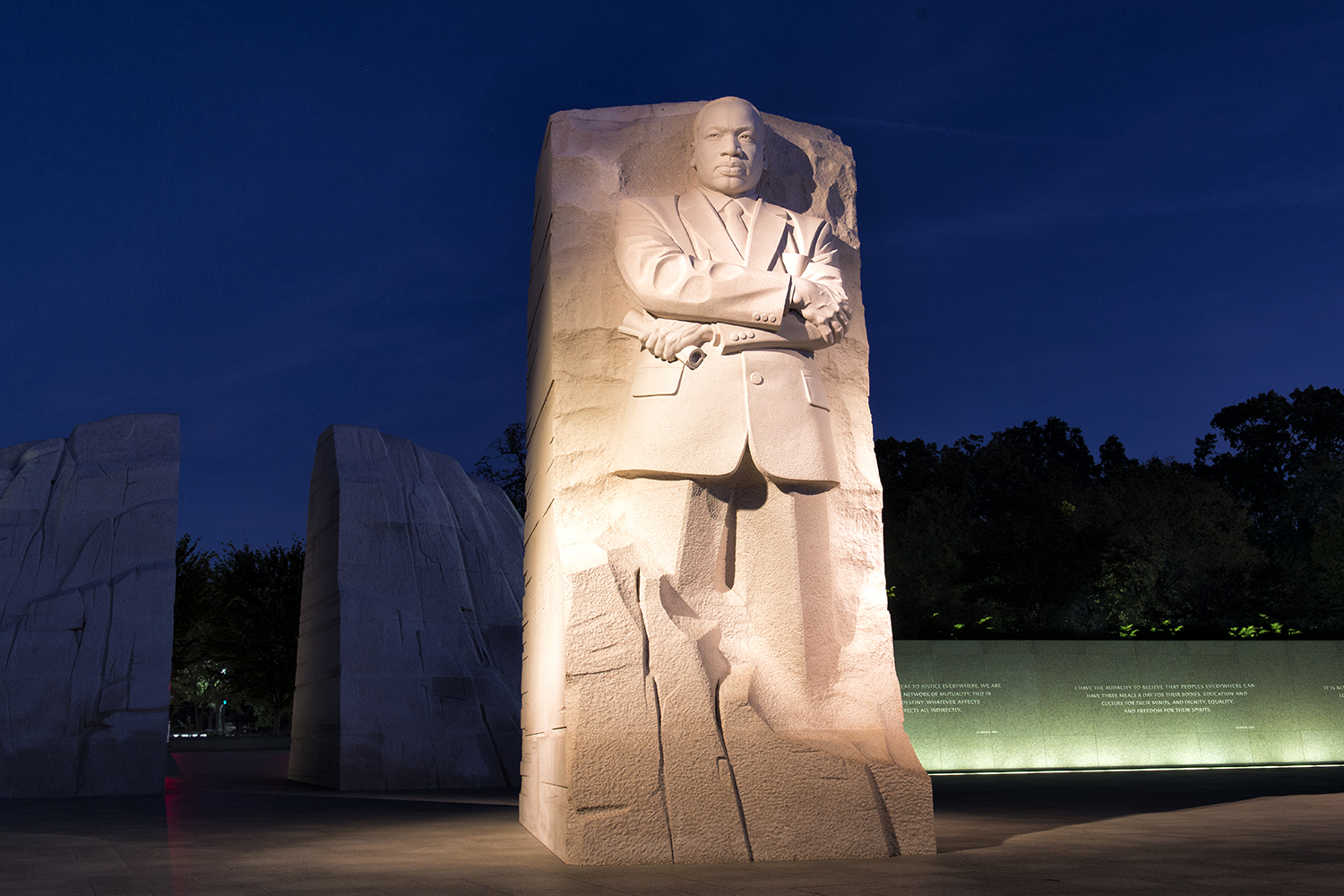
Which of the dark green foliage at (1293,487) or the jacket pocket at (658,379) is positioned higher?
the dark green foliage at (1293,487)

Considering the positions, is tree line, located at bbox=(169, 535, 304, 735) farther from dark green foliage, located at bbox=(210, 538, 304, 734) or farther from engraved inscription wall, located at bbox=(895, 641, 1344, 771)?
engraved inscription wall, located at bbox=(895, 641, 1344, 771)

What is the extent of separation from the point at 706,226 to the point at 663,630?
2.09 meters

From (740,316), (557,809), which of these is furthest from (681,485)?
(557,809)

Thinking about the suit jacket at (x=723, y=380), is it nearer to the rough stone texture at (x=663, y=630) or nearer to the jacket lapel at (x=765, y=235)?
the jacket lapel at (x=765, y=235)

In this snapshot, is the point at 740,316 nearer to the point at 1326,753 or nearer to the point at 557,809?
the point at 557,809

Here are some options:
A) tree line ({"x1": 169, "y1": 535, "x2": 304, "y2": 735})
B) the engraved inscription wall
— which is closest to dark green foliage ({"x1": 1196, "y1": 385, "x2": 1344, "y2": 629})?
the engraved inscription wall

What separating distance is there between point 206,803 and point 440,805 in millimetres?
1825

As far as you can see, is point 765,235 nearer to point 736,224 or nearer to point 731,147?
point 736,224

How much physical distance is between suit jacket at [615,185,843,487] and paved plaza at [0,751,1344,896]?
71.4 inches

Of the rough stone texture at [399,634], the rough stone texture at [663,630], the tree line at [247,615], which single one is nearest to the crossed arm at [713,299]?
the rough stone texture at [663,630]

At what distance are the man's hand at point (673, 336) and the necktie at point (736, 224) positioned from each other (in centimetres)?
53

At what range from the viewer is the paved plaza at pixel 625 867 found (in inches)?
149

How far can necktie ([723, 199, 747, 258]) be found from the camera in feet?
18.0

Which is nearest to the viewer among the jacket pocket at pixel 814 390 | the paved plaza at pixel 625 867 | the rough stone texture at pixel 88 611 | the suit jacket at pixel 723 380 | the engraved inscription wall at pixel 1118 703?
the paved plaza at pixel 625 867
